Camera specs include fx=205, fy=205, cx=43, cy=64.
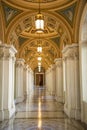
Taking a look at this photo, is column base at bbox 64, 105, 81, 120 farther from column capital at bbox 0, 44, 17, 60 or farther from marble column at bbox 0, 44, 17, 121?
column capital at bbox 0, 44, 17, 60

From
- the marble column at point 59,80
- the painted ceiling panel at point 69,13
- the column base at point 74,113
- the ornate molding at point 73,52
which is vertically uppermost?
the painted ceiling panel at point 69,13

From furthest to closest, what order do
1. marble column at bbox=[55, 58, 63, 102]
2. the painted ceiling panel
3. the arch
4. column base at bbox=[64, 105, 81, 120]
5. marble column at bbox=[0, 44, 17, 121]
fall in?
1. marble column at bbox=[55, 58, 63, 102]
2. marble column at bbox=[0, 44, 17, 121]
3. the painted ceiling panel
4. column base at bbox=[64, 105, 81, 120]
5. the arch

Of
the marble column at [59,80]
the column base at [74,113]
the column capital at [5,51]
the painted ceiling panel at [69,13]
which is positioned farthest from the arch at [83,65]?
the marble column at [59,80]

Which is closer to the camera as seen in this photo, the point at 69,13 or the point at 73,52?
the point at 73,52

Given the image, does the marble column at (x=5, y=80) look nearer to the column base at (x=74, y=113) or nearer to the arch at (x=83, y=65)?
the column base at (x=74, y=113)

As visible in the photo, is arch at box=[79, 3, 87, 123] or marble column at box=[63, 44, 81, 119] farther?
marble column at box=[63, 44, 81, 119]

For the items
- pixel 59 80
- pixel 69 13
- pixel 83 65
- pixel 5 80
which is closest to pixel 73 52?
pixel 83 65

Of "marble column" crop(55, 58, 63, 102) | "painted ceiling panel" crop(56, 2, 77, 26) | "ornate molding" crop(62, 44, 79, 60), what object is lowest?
"marble column" crop(55, 58, 63, 102)

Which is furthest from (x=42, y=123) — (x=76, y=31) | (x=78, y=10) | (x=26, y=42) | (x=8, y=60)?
(x=26, y=42)

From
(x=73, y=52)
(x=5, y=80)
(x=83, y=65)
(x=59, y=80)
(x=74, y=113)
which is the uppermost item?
(x=73, y=52)

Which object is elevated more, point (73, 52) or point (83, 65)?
point (73, 52)

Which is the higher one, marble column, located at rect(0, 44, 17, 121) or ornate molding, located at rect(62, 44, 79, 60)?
ornate molding, located at rect(62, 44, 79, 60)

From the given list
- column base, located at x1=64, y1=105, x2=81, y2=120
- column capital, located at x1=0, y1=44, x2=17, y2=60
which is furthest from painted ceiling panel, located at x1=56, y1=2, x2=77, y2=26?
column base, located at x1=64, y1=105, x2=81, y2=120

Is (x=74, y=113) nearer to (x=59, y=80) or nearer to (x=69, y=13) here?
(x=69, y=13)
